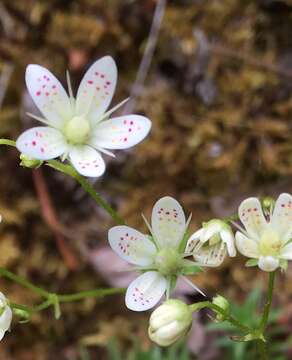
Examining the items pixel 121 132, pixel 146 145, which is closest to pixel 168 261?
pixel 121 132

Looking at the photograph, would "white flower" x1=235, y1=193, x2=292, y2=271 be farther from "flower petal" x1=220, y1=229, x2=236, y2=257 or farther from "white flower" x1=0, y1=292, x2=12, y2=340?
"white flower" x1=0, y1=292, x2=12, y2=340

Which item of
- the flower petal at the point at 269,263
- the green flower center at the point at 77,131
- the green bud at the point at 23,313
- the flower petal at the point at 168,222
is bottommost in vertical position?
the green bud at the point at 23,313

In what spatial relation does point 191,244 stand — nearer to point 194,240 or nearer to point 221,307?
point 194,240

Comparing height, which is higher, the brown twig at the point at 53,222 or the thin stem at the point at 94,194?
the brown twig at the point at 53,222

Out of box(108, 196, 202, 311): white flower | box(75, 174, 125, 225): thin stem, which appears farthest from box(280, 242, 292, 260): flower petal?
box(75, 174, 125, 225): thin stem

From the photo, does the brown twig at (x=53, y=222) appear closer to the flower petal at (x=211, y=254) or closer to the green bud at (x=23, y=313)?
the green bud at (x=23, y=313)

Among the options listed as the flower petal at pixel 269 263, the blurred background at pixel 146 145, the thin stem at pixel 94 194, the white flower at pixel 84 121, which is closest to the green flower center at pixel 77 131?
the white flower at pixel 84 121
